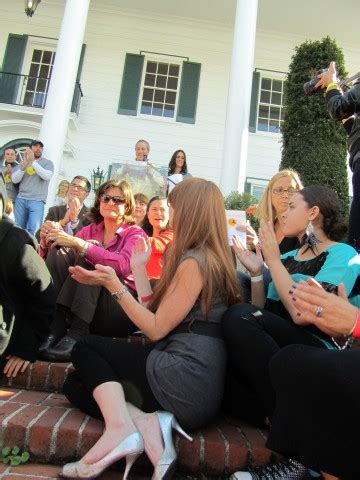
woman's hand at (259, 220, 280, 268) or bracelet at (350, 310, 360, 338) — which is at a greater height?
woman's hand at (259, 220, 280, 268)

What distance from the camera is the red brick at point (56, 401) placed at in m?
2.09

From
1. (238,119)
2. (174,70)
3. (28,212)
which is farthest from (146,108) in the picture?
(28,212)

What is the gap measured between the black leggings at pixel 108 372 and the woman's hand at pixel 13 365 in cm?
45

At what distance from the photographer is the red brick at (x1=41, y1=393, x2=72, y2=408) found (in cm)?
209

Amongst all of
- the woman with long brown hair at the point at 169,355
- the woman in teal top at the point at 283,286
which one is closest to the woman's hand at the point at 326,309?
the woman in teal top at the point at 283,286

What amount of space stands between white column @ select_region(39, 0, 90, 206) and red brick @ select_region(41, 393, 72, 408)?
6.43 m

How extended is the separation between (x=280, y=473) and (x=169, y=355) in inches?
24.8

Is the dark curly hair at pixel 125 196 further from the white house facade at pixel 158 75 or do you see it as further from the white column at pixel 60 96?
the white house facade at pixel 158 75

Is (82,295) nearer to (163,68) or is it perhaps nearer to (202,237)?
(202,237)

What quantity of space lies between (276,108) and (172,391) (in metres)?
11.5

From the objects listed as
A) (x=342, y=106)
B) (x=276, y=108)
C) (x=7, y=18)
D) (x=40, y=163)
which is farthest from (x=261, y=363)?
(x=7, y=18)

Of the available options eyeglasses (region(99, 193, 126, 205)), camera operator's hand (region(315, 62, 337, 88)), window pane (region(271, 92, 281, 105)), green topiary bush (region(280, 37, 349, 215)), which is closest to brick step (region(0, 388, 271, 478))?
eyeglasses (region(99, 193, 126, 205))

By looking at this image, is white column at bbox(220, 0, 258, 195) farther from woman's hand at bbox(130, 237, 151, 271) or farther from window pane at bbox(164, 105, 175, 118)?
woman's hand at bbox(130, 237, 151, 271)

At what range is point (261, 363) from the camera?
179 centimetres
